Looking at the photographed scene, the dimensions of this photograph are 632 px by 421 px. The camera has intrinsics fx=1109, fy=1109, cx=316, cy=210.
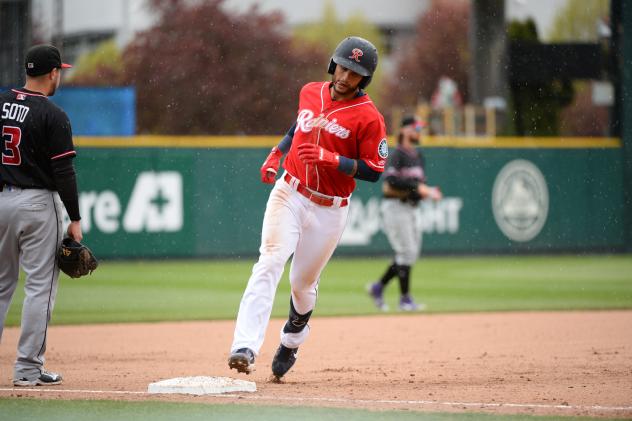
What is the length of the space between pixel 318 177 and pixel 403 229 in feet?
17.9

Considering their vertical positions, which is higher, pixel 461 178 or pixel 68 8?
pixel 68 8

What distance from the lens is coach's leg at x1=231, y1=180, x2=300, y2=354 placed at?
6.29 metres

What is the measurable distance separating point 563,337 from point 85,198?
9.92 m

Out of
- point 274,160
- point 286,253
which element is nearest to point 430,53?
point 274,160

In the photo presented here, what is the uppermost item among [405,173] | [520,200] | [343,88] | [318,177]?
[343,88]

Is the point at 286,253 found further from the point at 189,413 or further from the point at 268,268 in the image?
the point at 189,413

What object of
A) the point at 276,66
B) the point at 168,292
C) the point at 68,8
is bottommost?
the point at 168,292

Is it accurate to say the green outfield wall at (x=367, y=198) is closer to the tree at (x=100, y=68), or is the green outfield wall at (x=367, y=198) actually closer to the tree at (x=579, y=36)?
the tree at (x=100, y=68)

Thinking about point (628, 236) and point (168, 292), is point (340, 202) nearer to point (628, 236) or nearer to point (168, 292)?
point (168, 292)

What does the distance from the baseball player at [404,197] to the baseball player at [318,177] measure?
16.8 feet

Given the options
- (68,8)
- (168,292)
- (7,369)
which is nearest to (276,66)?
(68,8)

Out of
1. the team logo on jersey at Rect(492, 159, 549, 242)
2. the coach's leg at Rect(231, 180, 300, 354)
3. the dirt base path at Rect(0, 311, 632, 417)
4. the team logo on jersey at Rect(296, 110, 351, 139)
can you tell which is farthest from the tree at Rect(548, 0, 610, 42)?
the coach's leg at Rect(231, 180, 300, 354)

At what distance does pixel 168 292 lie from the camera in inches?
556

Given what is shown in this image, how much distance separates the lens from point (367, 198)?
19234mm
